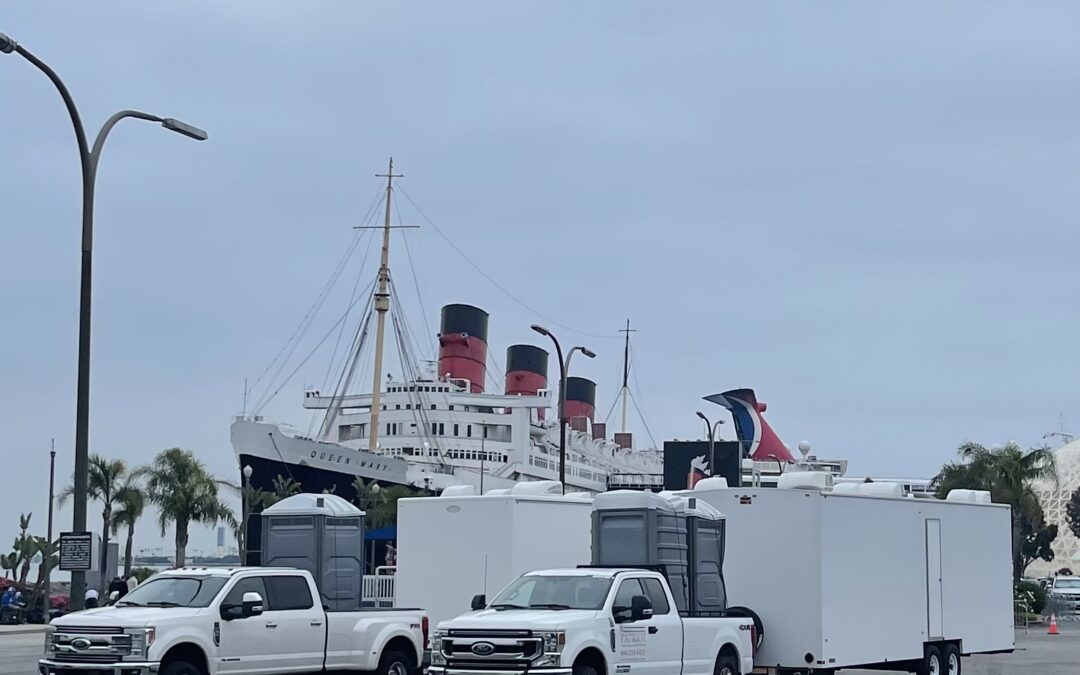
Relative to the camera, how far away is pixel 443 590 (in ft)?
72.0

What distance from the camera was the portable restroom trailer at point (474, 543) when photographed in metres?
21.5

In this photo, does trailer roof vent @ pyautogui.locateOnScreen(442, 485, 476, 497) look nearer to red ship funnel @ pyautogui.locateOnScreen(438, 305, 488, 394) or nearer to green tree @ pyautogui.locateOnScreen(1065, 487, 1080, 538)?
red ship funnel @ pyautogui.locateOnScreen(438, 305, 488, 394)

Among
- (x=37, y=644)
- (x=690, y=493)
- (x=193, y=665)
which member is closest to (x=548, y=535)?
(x=690, y=493)

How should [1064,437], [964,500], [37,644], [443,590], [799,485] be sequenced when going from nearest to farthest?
[799,485]
[443,590]
[964,500]
[37,644]
[1064,437]

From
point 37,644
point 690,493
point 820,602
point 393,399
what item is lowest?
point 37,644

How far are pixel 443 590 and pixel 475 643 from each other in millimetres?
6281

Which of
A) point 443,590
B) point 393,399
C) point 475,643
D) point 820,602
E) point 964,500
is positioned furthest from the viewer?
point 393,399

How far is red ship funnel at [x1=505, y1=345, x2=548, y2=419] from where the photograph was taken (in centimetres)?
8419

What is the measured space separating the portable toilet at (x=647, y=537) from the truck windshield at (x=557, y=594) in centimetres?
202

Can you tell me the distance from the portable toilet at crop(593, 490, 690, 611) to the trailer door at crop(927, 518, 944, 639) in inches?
185

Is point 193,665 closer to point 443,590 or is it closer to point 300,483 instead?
point 443,590

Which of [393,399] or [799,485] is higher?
[393,399]

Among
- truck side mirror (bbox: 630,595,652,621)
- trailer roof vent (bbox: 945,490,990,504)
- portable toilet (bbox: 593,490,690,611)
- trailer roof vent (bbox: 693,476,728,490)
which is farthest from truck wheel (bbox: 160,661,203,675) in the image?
trailer roof vent (bbox: 945,490,990,504)

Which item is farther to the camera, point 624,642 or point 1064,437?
point 1064,437
